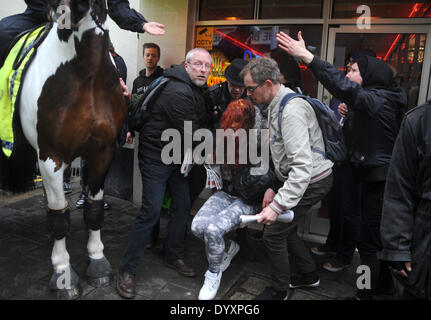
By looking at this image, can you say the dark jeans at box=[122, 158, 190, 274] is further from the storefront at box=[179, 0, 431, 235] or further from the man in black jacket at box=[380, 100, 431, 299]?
the man in black jacket at box=[380, 100, 431, 299]

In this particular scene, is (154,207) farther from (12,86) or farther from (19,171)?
(19,171)

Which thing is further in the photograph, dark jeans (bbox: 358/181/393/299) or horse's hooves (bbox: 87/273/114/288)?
horse's hooves (bbox: 87/273/114/288)

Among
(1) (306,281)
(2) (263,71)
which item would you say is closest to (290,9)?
(2) (263,71)

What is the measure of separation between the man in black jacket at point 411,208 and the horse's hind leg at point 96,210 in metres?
2.14

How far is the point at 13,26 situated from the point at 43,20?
1.07 feet

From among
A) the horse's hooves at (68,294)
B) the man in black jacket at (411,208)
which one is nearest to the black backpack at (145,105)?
the horse's hooves at (68,294)

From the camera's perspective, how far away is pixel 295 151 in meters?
2.59

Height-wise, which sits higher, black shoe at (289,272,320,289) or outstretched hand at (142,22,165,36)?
outstretched hand at (142,22,165,36)

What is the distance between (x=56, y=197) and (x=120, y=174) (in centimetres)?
258

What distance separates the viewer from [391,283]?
296 cm

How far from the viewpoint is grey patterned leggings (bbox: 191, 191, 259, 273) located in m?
2.90

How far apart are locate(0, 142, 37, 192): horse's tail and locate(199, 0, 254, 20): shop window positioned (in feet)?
9.51

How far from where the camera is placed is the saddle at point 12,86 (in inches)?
116

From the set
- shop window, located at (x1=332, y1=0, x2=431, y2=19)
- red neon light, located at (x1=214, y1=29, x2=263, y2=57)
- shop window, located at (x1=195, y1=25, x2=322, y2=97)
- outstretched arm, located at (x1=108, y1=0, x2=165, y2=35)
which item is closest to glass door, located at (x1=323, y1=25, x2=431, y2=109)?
shop window, located at (x1=332, y1=0, x2=431, y2=19)
